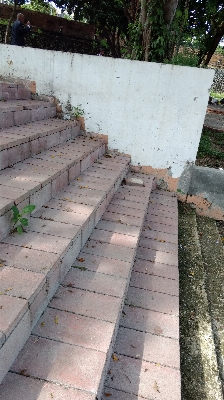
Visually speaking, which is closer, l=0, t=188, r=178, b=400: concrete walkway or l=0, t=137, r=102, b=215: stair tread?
l=0, t=188, r=178, b=400: concrete walkway

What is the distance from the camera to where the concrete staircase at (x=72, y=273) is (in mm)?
1605

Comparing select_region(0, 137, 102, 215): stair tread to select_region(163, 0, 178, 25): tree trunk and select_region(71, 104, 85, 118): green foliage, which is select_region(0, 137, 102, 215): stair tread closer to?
select_region(71, 104, 85, 118): green foliage

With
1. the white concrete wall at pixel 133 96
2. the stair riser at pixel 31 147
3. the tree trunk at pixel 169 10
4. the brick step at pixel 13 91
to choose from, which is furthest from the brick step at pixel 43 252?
the tree trunk at pixel 169 10

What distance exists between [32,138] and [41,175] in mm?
767

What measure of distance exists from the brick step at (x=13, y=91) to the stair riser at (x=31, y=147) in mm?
984

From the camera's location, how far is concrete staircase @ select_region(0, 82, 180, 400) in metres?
1.61

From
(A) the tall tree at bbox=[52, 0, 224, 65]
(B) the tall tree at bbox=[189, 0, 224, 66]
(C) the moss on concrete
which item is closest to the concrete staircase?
(C) the moss on concrete

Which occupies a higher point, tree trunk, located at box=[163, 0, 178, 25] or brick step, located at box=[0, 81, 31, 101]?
tree trunk, located at box=[163, 0, 178, 25]

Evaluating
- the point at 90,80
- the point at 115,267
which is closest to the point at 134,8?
the point at 90,80

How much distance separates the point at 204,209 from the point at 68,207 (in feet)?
9.42

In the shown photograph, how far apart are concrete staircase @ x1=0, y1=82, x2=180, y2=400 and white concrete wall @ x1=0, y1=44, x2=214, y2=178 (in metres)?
0.99

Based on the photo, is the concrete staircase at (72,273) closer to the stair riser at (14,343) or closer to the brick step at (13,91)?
the stair riser at (14,343)

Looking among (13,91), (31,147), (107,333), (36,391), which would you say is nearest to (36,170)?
(31,147)

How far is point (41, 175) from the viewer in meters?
2.94
